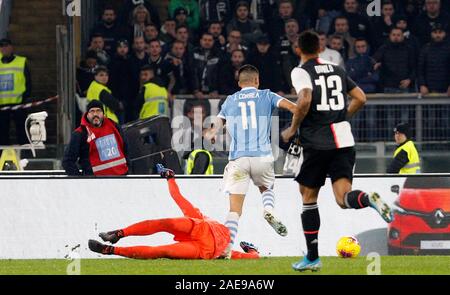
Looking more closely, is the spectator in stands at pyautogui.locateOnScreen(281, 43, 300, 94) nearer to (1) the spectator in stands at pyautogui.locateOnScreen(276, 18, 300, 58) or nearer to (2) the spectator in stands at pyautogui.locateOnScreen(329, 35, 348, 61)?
(1) the spectator in stands at pyautogui.locateOnScreen(276, 18, 300, 58)

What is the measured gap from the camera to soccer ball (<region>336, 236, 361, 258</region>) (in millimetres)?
15112

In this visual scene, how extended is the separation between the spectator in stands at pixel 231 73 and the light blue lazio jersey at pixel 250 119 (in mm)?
6761

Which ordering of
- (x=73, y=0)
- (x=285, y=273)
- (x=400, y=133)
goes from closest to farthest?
1. (x=285, y=273)
2. (x=400, y=133)
3. (x=73, y=0)

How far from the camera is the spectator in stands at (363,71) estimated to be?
2183 cm

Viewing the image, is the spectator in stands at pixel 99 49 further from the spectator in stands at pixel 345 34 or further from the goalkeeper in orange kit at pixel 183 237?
the goalkeeper in orange kit at pixel 183 237

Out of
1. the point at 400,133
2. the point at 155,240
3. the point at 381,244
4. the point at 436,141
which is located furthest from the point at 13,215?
the point at 436,141

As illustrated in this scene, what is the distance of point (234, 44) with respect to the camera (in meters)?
22.2

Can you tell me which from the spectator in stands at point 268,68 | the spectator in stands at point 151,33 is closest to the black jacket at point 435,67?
the spectator in stands at point 268,68

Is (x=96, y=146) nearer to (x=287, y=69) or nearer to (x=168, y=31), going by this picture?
(x=287, y=69)

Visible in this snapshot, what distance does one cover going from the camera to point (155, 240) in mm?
15734

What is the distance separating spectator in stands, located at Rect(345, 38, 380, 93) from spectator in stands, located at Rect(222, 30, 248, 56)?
154cm

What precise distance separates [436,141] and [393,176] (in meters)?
5.13

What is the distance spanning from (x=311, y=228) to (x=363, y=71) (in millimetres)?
9399

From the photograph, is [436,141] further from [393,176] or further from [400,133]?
[393,176]
